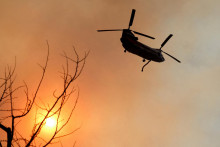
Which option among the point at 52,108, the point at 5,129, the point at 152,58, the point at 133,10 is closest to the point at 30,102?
the point at 52,108

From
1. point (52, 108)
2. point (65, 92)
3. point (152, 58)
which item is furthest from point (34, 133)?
point (152, 58)

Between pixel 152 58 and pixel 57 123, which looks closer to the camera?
pixel 57 123

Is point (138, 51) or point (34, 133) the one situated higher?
point (138, 51)

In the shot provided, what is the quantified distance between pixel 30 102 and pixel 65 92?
3.69ft

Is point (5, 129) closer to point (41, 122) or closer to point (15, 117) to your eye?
point (15, 117)

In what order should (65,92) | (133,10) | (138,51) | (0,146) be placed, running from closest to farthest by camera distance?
(0,146) → (65,92) → (133,10) → (138,51)

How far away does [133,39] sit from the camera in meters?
27.9

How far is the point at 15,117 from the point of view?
6.47 m

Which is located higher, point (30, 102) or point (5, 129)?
point (30, 102)

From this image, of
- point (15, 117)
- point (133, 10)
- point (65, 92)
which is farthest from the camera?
point (133, 10)

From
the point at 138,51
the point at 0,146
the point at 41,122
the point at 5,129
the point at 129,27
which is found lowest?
the point at 0,146

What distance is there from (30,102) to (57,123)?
1.03m

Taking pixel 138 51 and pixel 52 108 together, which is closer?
pixel 52 108

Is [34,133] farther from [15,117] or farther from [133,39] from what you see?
[133,39]
